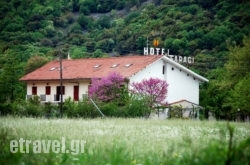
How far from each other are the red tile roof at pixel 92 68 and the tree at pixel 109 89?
231cm

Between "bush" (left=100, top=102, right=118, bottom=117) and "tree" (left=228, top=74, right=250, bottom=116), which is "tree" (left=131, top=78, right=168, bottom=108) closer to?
"tree" (left=228, top=74, right=250, bottom=116)

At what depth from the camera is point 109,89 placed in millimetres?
40125

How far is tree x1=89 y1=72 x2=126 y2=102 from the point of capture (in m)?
39.5

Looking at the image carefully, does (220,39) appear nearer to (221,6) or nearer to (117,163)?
(221,6)

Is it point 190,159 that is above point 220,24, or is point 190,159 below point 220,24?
below

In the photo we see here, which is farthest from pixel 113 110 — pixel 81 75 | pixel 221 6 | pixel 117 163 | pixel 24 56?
pixel 221 6

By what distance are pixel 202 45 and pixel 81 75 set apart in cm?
4522

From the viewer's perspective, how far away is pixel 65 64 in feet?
174

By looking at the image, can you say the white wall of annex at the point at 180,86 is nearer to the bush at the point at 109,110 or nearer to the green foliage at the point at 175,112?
the green foliage at the point at 175,112

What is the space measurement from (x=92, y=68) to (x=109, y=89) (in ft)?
30.3

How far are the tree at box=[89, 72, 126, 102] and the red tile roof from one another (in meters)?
2.31

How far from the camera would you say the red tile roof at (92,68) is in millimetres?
45388

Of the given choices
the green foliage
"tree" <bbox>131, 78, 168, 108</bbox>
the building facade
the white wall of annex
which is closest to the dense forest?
the white wall of annex

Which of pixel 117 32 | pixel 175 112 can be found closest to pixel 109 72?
pixel 175 112
